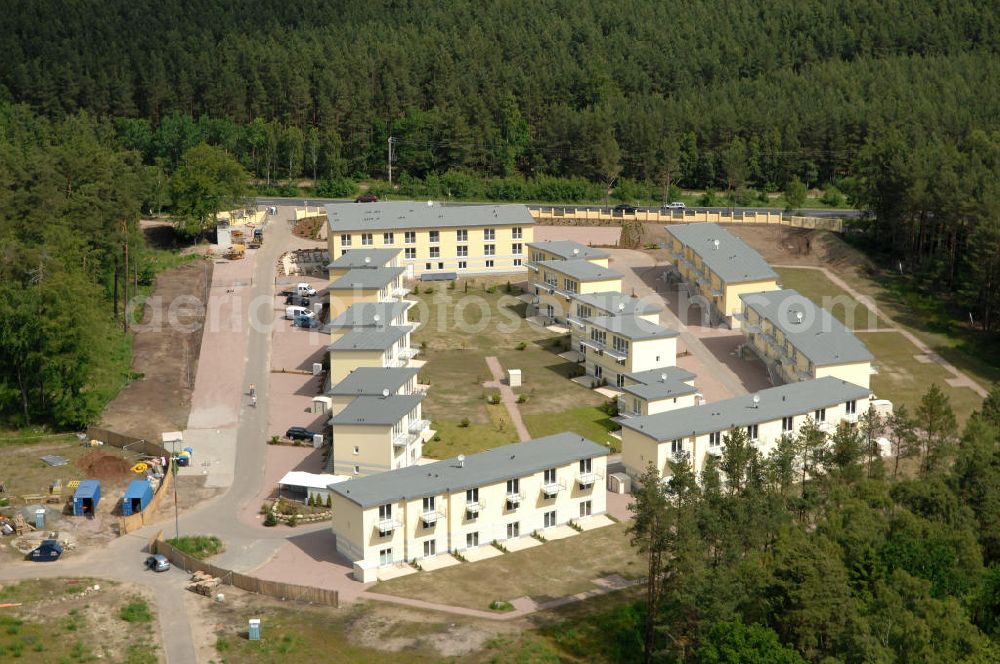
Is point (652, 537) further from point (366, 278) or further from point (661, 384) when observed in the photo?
point (366, 278)

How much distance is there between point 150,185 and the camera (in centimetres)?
10169

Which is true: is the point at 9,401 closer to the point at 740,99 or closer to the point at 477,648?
the point at 477,648

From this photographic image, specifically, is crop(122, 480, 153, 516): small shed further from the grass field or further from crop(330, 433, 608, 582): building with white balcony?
the grass field

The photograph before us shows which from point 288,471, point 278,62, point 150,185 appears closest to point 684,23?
point 278,62

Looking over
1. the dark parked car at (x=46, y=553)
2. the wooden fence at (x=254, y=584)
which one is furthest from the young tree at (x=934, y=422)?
the dark parked car at (x=46, y=553)

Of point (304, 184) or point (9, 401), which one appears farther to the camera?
point (304, 184)

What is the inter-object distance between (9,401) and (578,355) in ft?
108

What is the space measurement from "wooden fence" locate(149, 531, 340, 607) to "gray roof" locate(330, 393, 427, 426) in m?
10.7

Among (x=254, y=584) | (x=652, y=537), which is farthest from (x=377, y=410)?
(x=652, y=537)

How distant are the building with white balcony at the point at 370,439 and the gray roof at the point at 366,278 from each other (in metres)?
19.3

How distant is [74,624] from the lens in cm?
4694

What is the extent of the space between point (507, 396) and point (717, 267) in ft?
66.0

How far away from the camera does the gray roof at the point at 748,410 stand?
60.7 meters

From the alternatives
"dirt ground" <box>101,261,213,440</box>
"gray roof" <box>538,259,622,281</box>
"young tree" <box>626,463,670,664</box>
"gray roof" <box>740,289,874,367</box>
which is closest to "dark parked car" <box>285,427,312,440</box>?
"dirt ground" <box>101,261,213,440</box>
